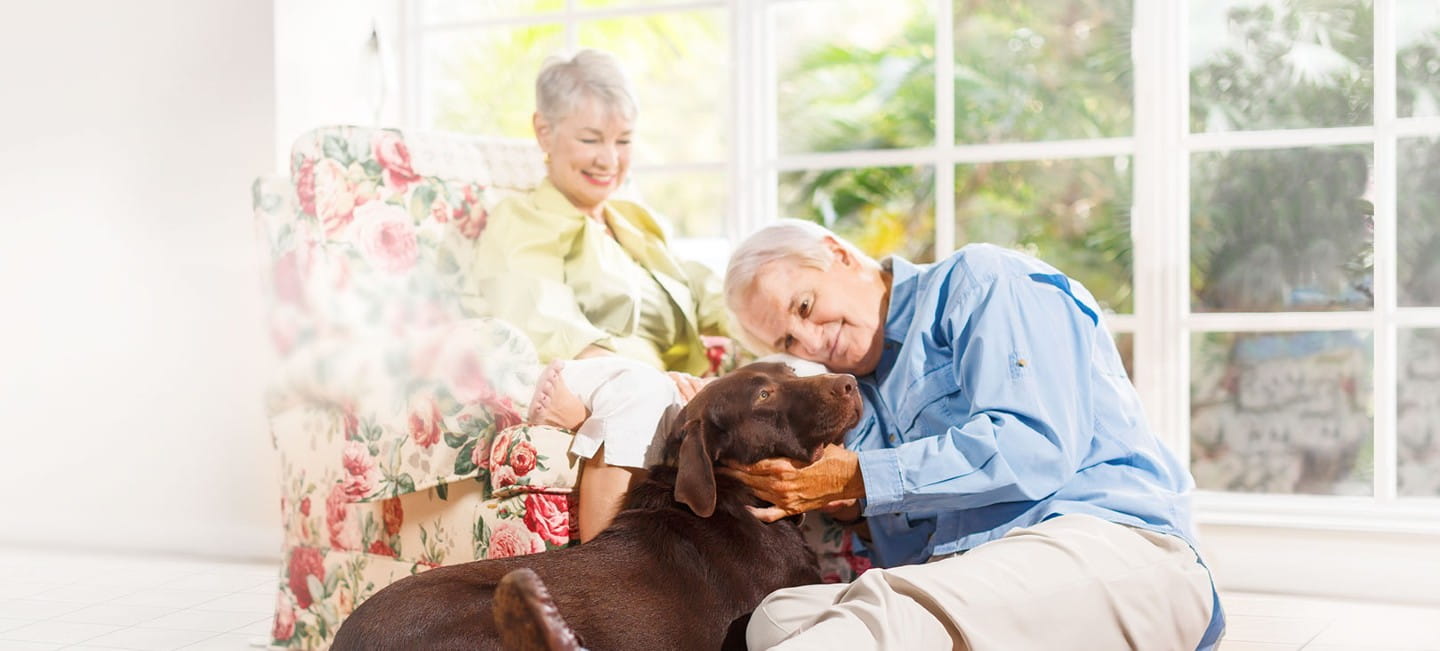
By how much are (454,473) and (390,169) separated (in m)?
0.83

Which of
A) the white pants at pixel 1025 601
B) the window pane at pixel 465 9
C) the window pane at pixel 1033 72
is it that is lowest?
the white pants at pixel 1025 601

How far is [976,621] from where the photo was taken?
1477mm

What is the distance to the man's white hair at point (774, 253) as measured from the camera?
6.24ft

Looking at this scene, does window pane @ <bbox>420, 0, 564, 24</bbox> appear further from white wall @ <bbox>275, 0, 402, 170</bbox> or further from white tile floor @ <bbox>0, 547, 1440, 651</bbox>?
white tile floor @ <bbox>0, 547, 1440, 651</bbox>

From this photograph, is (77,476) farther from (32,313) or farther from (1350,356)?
(1350,356)

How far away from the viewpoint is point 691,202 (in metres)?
6.91

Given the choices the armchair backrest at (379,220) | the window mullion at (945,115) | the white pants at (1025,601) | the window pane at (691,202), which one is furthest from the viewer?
the window pane at (691,202)

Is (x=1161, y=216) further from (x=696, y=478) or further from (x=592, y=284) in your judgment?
(x=696, y=478)

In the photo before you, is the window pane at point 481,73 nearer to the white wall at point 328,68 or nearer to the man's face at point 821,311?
the white wall at point 328,68

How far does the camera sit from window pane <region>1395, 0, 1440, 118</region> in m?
2.94

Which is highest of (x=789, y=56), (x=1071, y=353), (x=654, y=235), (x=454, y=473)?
(x=789, y=56)

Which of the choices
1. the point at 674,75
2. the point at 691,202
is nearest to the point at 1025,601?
the point at 674,75

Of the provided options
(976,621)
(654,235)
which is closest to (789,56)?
(654,235)

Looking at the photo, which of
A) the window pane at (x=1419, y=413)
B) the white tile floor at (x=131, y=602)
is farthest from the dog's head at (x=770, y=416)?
the window pane at (x=1419, y=413)
